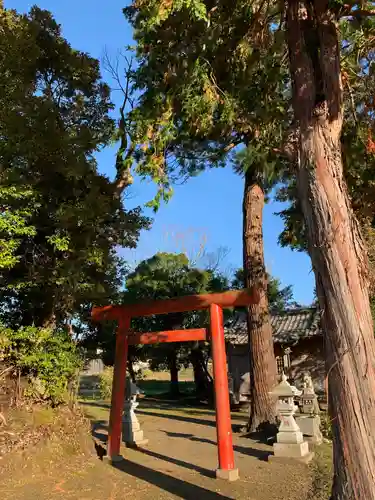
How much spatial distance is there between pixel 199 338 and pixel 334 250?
15.1ft

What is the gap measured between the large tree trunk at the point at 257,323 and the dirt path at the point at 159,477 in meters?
1.29

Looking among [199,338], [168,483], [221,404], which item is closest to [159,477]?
[168,483]

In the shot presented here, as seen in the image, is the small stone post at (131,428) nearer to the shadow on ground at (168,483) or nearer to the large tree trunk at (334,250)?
the shadow on ground at (168,483)

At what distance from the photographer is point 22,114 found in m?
9.70

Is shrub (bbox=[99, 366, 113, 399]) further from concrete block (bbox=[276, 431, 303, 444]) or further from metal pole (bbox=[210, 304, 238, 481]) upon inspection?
metal pole (bbox=[210, 304, 238, 481])

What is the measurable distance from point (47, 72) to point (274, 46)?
6505mm

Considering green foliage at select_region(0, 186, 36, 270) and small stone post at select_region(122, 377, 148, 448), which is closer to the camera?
green foliage at select_region(0, 186, 36, 270)

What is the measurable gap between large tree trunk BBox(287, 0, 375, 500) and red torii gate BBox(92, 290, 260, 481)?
329 cm

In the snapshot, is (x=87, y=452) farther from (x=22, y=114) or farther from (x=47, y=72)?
(x=47, y=72)

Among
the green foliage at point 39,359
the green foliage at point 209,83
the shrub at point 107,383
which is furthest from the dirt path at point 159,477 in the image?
the shrub at point 107,383

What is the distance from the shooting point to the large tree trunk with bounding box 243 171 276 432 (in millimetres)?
12062

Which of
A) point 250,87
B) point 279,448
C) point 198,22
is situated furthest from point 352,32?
point 279,448

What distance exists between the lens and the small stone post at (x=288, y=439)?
29.0 ft

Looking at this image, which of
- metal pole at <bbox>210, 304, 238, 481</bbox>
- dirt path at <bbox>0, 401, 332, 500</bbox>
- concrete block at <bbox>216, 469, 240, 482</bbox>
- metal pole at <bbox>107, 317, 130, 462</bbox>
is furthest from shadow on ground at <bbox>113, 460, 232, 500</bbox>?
metal pole at <bbox>210, 304, 238, 481</bbox>
